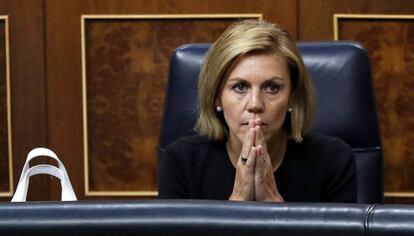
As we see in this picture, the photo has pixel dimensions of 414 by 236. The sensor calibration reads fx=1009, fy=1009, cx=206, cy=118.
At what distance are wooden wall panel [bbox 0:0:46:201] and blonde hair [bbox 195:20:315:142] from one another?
1.48 meters

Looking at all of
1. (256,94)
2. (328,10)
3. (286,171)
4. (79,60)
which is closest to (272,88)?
(256,94)

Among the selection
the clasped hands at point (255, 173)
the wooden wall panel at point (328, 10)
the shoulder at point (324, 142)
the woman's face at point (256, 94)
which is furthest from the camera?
the wooden wall panel at point (328, 10)

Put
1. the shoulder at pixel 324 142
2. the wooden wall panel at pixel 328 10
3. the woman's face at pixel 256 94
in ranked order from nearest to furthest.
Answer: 1. the woman's face at pixel 256 94
2. the shoulder at pixel 324 142
3. the wooden wall panel at pixel 328 10

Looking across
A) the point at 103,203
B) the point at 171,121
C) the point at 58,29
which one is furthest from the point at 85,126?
the point at 103,203

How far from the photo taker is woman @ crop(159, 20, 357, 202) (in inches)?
76.1

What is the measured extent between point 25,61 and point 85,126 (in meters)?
0.30

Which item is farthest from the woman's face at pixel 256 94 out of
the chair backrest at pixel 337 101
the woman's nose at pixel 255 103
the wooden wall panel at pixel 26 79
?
the wooden wall panel at pixel 26 79

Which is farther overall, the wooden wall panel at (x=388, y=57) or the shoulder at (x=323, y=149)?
the wooden wall panel at (x=388, y=57)

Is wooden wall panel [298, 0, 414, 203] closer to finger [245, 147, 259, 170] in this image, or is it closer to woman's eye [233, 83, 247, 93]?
woman's eye [233, 83, 247, 93]

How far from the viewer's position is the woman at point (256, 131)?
6.34 ft

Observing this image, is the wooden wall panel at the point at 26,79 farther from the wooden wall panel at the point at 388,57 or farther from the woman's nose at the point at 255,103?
the woman's nose at the point at 255,103

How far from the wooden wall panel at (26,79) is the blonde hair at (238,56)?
1478 mm

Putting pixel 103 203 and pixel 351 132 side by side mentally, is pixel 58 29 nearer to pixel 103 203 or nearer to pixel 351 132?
pixel 351 132

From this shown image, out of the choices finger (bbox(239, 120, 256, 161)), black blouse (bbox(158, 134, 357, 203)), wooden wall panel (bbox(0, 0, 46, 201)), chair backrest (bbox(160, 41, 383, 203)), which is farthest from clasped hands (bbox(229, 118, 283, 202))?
wooden wall panel (bbox(0, 0, 46, 201))
